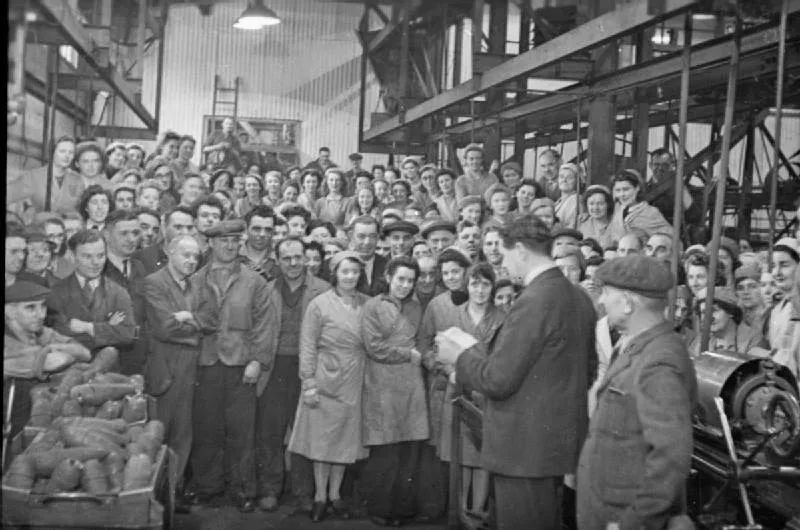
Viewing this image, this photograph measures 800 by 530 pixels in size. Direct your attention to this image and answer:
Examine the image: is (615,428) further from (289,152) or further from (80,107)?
(80,107)

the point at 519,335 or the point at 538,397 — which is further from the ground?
the point at 519,335

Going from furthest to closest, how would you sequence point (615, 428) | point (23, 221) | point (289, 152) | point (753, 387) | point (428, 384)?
point (428, 384), point (289, 152), point (753, 387), point (23, 221), point (615, 428)

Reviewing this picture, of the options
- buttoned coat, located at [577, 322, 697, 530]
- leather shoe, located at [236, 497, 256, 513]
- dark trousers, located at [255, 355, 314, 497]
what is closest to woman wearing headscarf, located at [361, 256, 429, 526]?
dark trousers, located at [255, 355, 314, 497]

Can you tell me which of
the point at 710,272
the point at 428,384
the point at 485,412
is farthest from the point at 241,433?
the point at 710,272

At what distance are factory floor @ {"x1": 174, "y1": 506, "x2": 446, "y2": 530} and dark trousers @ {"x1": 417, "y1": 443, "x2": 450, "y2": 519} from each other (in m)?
0.07

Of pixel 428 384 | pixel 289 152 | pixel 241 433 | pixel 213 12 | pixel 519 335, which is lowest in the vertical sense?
pixel 241 433

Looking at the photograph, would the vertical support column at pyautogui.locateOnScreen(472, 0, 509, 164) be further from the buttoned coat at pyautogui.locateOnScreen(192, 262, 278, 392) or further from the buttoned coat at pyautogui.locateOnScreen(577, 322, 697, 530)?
the buttoned coat at pyautogui.locateOnScreen(577, 322, 697, 530)

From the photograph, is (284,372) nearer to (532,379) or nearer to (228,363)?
(228,363)

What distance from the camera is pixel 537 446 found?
2857 millimetres

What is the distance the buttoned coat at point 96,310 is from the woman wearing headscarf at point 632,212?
1.88m

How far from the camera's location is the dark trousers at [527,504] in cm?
289

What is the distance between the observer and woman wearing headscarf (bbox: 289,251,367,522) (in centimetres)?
403

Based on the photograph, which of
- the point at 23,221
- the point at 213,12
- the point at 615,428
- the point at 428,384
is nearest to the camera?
the point at 615,428

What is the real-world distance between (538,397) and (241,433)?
181cm
